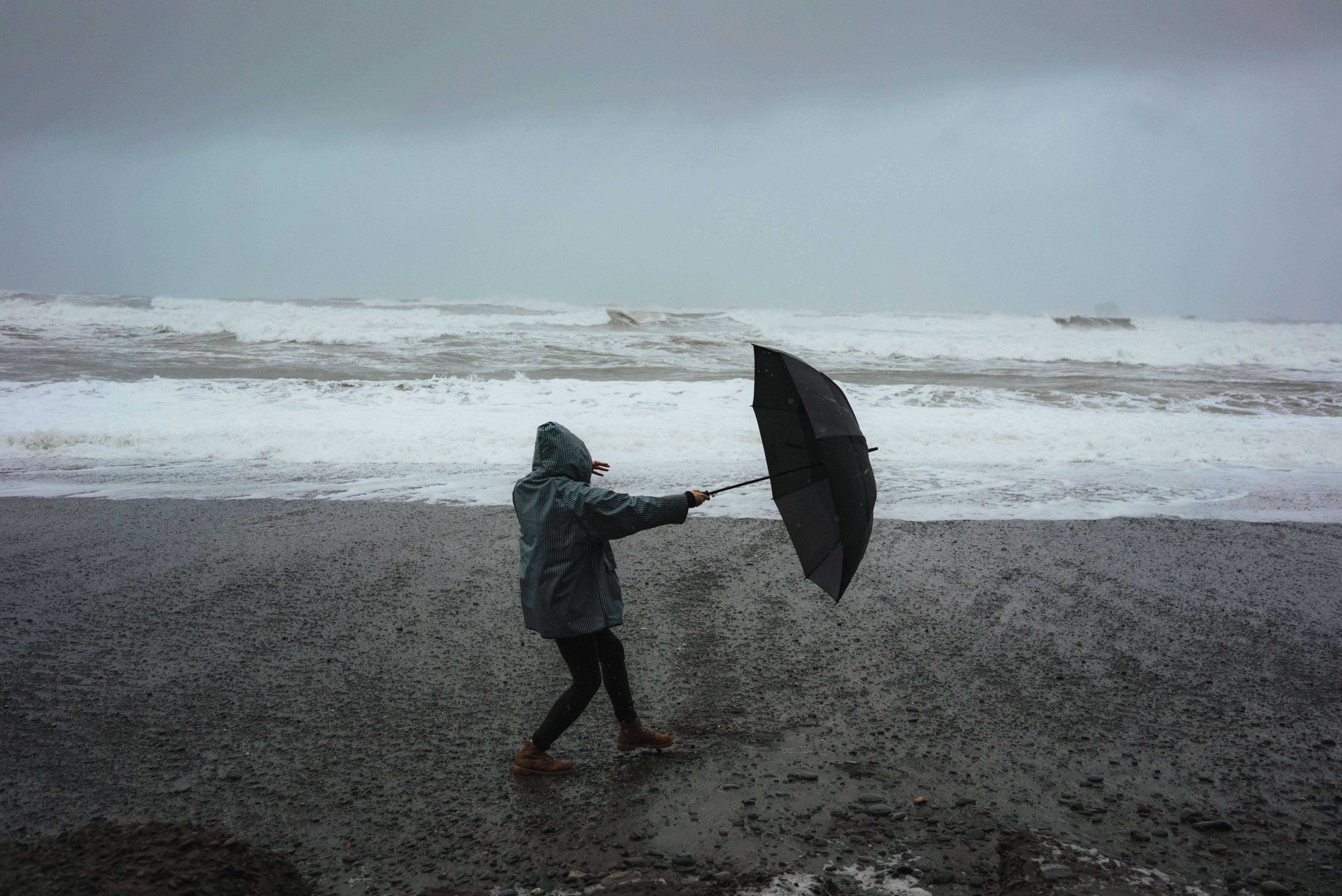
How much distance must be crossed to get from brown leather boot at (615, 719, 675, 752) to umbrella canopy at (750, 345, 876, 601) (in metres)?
0.98

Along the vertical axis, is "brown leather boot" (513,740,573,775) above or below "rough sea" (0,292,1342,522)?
below

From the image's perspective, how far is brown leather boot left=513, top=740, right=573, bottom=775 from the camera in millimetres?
3199

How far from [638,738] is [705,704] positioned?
0.60m

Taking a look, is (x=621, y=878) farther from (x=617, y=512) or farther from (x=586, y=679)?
(x=617, y=512)

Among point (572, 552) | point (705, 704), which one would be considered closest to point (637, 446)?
point (705, 704)

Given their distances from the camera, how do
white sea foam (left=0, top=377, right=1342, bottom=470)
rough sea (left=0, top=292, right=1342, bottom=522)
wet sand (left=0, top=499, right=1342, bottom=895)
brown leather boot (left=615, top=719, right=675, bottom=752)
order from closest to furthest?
wet sand (left=0, top=499, right=1342, bottom=895), brown leather boot (left=615, top=719, right=675, bottom=752), rough sea (left=0, top=292, right=1342, bottom=522), white sea foam (left=0, top=377, right=1342, bottom=470)

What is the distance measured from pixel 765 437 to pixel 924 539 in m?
3.62

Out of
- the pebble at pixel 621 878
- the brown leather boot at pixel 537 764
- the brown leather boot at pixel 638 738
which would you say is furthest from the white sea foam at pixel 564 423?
the pebble at pixel 621 878

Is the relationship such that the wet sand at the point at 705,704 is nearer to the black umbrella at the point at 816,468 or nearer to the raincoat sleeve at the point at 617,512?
the black umbrella at the point at 816,468

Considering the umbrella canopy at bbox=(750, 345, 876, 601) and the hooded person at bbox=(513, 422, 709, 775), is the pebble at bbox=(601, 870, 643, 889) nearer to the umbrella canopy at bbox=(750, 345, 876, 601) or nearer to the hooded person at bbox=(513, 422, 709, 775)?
the hooded person at bbox=(513, 422, 709, 775)

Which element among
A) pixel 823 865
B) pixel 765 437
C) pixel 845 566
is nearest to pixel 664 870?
pixel 823 865

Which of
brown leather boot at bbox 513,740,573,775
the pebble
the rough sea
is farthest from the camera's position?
the rough sea

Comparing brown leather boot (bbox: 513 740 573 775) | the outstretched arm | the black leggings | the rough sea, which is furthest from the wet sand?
the rough sea

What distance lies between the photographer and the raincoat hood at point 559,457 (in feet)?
10.0
